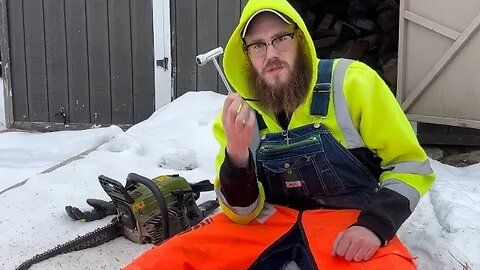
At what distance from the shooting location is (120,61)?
6242 millimetres

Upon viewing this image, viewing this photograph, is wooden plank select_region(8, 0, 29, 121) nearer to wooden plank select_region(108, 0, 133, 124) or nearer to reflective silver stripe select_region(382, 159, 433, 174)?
wooden plank select_region(108, 0, 133, 124)

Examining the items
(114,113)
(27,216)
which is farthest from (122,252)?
(114,113)

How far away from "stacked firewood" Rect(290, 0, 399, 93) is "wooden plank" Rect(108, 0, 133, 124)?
8.80 ft

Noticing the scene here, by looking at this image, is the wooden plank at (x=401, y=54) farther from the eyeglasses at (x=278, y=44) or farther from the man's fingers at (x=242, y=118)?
the man's fingers at (x=242, y=118)

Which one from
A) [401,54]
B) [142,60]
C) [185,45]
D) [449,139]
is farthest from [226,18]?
[449,139]

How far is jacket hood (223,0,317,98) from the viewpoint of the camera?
81.2 inches

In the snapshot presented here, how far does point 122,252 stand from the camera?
2.73 meters

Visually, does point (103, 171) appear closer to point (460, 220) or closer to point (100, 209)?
point (100, 209)

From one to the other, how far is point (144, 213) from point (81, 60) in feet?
13.1

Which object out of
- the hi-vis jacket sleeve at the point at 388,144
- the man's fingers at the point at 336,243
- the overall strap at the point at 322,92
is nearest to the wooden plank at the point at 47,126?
the overall strap at the point at 322,92

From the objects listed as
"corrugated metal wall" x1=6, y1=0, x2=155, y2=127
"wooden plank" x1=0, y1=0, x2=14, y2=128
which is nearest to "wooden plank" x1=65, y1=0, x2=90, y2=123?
"corrugated metal wall" x1=6, y1=0, x2=155, y2=127

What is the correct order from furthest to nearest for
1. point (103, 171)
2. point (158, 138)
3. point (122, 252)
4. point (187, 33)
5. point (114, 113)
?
point (114, 113) < point (187, 33) < point (158, 138) < point (103, 171) < point (122, 252)

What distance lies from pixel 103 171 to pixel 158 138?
2.80ft

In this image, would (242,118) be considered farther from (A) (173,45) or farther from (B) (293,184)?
(A) (173,45)
